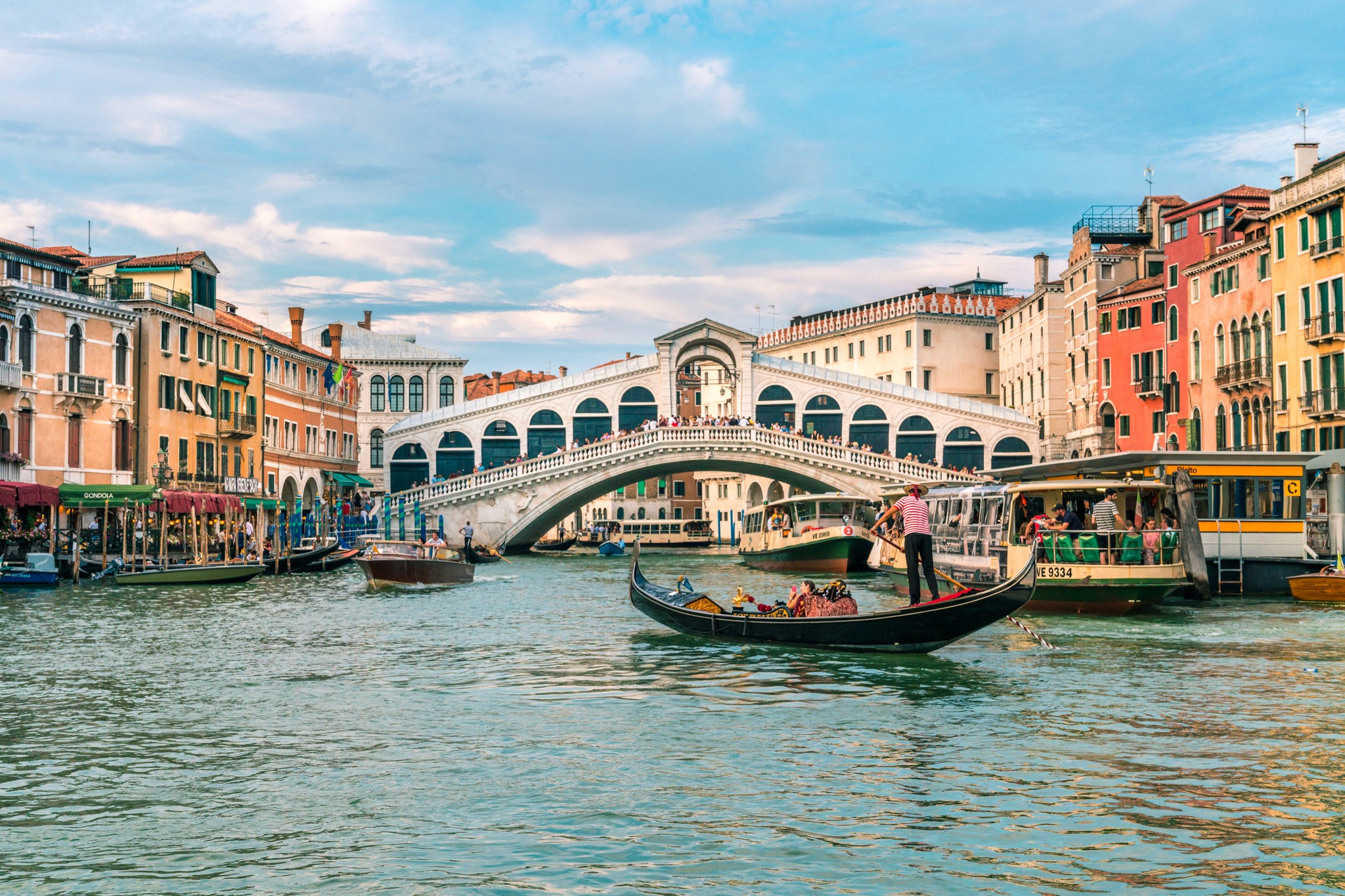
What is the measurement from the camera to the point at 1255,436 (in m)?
32.7

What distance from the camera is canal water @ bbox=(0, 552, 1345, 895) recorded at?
6891mm

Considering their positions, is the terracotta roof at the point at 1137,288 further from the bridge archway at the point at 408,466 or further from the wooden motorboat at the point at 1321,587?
the bridge archway at the point at 408,466

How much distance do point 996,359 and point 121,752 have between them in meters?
Answer: 49.6

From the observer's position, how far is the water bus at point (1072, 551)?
60.7 feet

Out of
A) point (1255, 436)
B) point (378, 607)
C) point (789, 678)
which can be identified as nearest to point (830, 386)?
point (1255, 436)

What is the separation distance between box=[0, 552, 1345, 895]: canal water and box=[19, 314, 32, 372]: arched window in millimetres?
14996

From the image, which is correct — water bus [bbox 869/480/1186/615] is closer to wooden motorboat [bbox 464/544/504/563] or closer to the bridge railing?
wooden motorboat [bbox 464/544/504/563]

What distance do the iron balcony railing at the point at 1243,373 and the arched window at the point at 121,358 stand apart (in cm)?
2595

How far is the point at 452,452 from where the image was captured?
47469 millimetres

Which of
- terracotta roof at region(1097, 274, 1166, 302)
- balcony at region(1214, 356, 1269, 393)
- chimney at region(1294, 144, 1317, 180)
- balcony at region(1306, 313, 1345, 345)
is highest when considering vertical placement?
chimney at region(1294, 144, 1317, 180)

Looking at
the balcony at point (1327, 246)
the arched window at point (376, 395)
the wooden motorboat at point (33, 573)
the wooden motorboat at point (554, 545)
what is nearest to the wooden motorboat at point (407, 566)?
the wooden motorboat at point (33, 573)

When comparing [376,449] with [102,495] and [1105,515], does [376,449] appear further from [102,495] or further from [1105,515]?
[1105,515]

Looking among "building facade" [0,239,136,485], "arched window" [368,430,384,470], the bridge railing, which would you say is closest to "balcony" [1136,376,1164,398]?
the bridge railing

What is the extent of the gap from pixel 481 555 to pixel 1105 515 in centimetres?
2078
